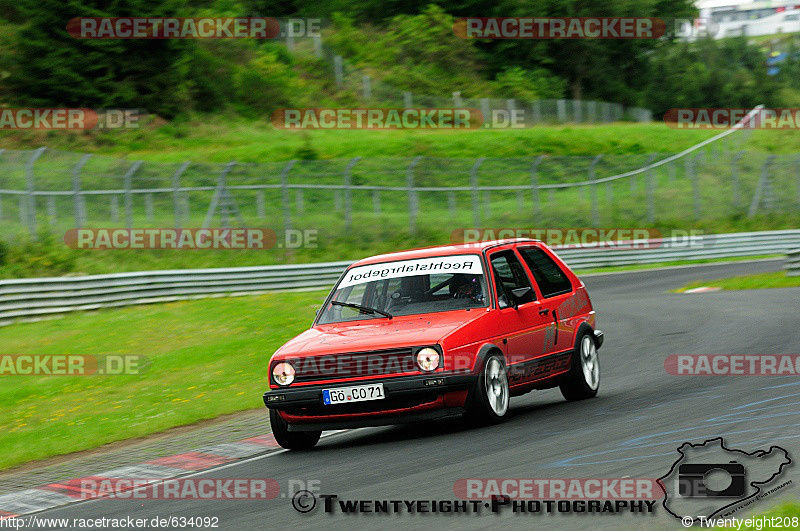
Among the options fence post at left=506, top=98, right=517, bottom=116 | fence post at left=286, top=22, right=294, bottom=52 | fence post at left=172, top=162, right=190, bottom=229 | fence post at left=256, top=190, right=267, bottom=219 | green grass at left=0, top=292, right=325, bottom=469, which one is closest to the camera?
green grass at left=0, top=292, right=325, bottom=469

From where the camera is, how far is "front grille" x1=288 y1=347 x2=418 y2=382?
28.4ft

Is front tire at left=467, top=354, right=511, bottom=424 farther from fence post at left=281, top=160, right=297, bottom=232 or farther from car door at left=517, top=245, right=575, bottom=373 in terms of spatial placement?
fence post at left=281, top=160, right=297, bottom=232

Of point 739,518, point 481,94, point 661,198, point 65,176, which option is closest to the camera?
point 739,518

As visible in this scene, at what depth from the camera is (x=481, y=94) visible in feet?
202

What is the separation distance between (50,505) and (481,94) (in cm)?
5540

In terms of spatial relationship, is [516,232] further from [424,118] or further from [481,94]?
[481,94]

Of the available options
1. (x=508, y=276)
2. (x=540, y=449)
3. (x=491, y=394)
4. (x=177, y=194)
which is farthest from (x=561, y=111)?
(x=540, y=449)

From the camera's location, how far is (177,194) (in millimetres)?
26844

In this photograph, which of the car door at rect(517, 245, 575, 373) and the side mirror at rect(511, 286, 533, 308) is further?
the car door at rect(517, 245, 575, 373)

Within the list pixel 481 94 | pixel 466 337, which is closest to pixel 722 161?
pixel 481 94

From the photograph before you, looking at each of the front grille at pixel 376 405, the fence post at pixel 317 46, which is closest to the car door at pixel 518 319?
the front grille at pixel 376 405

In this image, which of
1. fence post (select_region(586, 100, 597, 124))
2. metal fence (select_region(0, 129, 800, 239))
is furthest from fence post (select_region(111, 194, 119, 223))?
fence post (select_region(586, 100, 597, 124))

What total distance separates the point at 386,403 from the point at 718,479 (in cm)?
315

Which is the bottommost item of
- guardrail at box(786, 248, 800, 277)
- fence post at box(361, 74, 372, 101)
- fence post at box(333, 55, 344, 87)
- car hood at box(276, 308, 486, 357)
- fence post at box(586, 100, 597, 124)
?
guardrail at box(786, 248, 800, 277)
